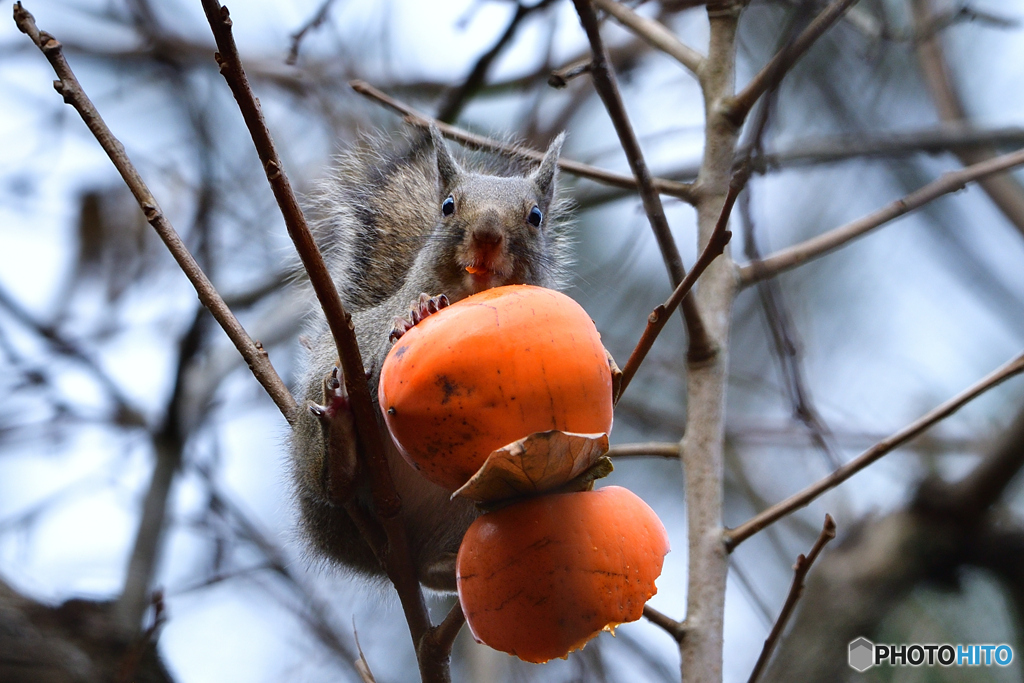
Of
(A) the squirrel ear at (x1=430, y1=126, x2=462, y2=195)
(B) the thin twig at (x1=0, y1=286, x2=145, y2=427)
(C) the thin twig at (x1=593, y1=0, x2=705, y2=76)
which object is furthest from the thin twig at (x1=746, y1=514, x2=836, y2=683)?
(B) the thin twig at (x1=0, y1=286, x2=145, y2=427)

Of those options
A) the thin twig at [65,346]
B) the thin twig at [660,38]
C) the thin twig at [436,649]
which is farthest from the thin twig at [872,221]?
the thin twig at [65,346]

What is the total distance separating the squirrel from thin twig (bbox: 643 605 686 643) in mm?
526

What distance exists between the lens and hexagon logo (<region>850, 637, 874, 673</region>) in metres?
2.83

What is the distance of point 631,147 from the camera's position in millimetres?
1738

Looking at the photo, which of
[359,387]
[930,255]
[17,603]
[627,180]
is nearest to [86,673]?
[17,603]

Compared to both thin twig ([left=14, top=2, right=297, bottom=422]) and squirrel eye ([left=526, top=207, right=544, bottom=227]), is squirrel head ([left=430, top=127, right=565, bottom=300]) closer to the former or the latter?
squirrel eye ([left=526, top=207, right=544, bottom=227])

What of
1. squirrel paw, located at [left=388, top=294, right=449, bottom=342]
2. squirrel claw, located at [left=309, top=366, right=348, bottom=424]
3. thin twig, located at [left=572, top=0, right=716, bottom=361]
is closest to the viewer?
thin twig, located at [left=572, top=0, right=716, bottom=361]

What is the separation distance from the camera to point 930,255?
4.46m

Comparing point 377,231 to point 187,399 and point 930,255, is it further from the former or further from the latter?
point 930,255

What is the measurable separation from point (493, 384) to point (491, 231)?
1.00 meters

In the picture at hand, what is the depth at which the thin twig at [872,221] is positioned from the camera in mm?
2119

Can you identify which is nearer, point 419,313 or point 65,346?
point 419,313

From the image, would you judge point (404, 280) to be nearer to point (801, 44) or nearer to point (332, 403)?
point (332, 403)

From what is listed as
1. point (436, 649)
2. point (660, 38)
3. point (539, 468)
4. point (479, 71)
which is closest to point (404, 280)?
point (479, 71)
